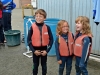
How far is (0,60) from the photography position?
193 inches

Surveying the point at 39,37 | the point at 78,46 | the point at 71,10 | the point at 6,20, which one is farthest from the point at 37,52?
the point at 6,20

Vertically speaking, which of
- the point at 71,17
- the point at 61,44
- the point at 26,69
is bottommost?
the point at 26,69

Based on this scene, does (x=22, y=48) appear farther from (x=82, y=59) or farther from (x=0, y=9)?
(x=82, y=59)

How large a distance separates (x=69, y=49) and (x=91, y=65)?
157 centimetres

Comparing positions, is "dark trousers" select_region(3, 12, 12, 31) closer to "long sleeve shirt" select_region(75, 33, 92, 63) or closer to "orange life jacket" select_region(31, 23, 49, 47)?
"orange life jacket" select_region(31, 23, 49, 47)

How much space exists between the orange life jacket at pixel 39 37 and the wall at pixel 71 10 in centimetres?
172

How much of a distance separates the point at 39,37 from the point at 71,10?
6.50 feet

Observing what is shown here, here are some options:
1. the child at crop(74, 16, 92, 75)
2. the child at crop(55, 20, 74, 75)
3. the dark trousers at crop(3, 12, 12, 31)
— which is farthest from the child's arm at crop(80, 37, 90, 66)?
the dark trousers at crop(3, 12, 12, 31)

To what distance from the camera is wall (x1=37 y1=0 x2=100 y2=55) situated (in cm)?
459

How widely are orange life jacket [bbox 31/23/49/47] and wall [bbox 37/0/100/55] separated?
5.63ft

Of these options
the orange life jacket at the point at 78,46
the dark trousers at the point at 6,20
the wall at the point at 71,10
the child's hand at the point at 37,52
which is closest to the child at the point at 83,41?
the orange life jacket at the point at 78,46

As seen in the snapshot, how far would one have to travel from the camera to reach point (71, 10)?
495cm

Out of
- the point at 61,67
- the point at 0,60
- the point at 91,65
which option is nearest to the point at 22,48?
the point at 0,60

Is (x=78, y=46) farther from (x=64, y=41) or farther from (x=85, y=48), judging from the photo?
(x=64, y=41)
